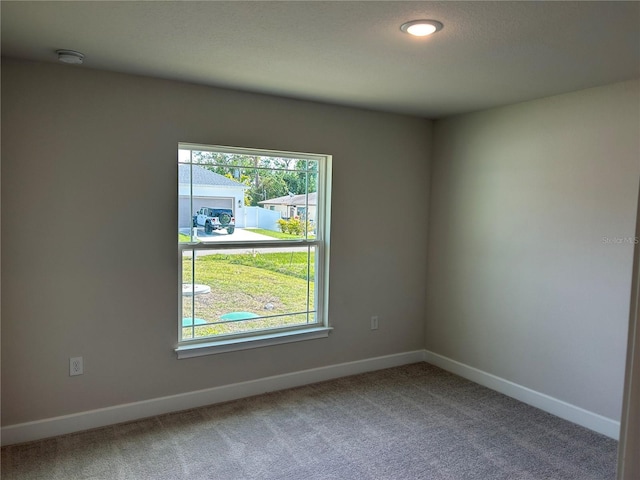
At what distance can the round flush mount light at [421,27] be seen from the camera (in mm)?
1928

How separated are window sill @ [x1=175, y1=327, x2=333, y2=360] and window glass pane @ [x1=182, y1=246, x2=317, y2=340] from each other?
0.26 feet

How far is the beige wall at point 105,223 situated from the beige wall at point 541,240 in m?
1.13

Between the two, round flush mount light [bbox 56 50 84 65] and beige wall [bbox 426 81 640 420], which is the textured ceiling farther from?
beige wall [bbox 426 81 640 420]

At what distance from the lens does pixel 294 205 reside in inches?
142

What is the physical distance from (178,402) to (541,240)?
2831 mm

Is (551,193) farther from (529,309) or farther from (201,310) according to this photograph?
(201,310)

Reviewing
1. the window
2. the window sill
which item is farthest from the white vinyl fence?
the window sill

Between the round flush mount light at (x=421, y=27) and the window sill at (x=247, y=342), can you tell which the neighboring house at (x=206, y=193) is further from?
the round flush mount light at (x=421, y=27)

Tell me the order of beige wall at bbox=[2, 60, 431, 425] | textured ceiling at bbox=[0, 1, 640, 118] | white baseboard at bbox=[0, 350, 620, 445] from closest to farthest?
1. textured ceiling at bbox=[0, 1, 640, 118]
2. beige wall at bbox=[2, 60, 431, 425]
3. white baseboard at bbox=[0, 350, 620, 445]

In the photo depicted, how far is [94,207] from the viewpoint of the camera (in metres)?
2.79

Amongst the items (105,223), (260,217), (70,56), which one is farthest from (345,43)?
(105,223)

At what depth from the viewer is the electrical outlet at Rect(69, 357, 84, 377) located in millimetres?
2793

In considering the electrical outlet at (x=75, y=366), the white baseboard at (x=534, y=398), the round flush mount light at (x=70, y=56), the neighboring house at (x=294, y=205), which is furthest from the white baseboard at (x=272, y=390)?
the round flush mount light at (x=70, y=56)

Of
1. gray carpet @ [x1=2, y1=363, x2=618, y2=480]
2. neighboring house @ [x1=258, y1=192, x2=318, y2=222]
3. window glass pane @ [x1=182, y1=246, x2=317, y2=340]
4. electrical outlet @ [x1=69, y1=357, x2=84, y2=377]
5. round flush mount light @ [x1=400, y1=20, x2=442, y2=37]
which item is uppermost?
round flush mount light @ [x1=400, y1=20, x2=442, y2=37]
